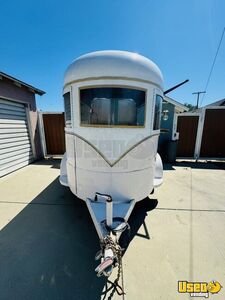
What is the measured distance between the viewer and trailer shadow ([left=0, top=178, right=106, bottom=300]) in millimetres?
1669

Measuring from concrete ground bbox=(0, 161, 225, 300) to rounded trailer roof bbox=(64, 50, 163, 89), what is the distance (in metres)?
2.50

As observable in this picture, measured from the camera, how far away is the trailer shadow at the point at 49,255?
167 centimetres

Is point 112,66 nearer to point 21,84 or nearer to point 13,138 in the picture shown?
point 21,84

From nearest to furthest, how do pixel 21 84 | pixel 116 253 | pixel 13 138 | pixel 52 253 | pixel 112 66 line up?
pixel 116 253, pixel 112 66, pixel 52 253, pixel 21 84, pixel 13 138

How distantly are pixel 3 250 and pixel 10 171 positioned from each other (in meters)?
3.91

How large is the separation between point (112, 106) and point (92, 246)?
2.13 metres

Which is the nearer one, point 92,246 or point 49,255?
point 49,255

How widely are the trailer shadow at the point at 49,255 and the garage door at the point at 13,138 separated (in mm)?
2955

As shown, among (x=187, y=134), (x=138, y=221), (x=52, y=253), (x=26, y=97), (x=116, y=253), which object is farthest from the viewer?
(x=187, y=134)

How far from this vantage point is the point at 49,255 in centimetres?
210

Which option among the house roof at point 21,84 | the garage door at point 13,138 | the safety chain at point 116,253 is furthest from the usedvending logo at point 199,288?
the house roof at point 21,84

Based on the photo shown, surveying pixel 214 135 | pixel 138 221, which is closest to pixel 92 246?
pixel 138 221

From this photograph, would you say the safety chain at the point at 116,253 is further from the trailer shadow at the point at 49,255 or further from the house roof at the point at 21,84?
the house roof at the point at 21,84

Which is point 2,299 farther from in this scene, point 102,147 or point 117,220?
point 102,147
